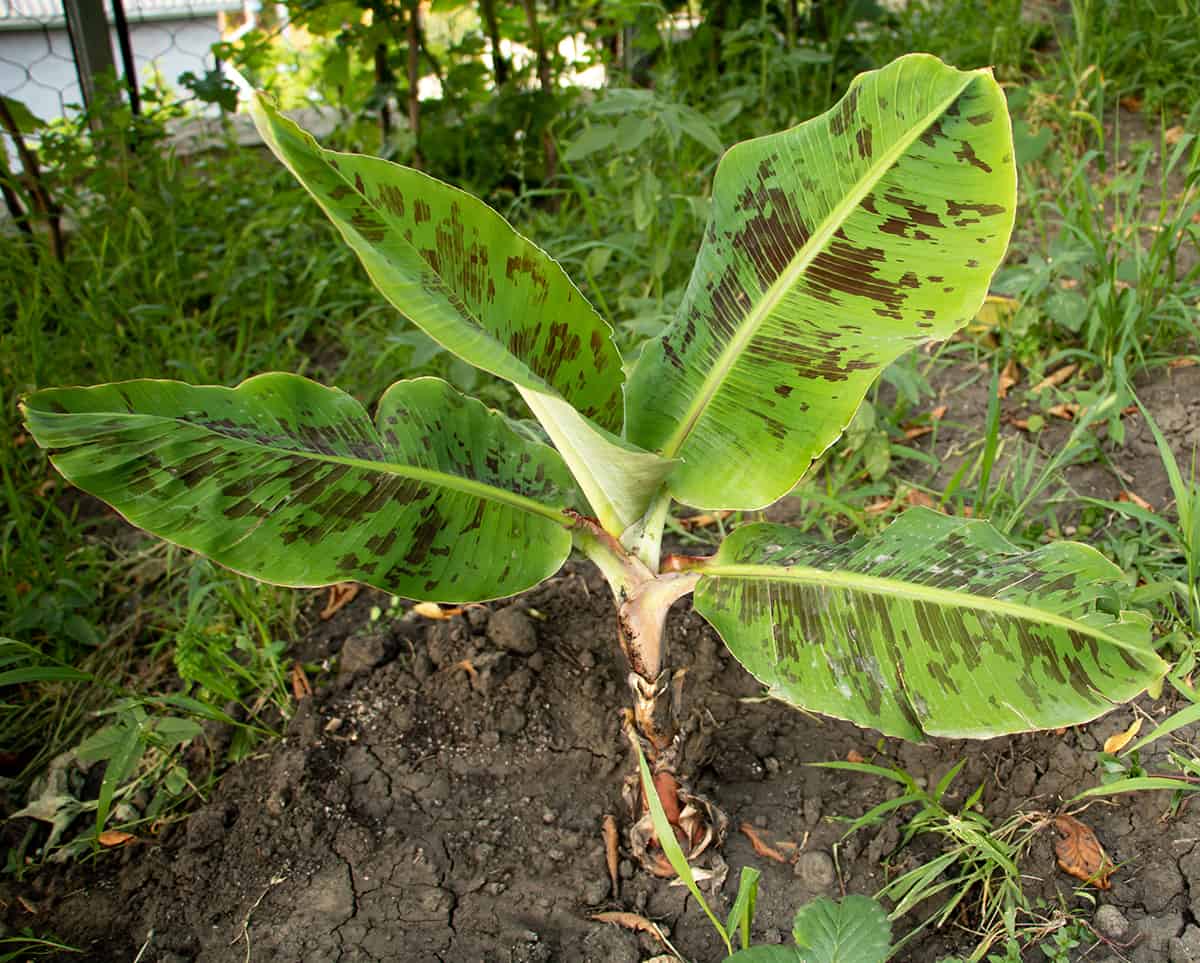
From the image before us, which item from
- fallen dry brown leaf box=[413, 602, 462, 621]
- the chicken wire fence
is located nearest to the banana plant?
fallen dry brown leaf box=[413, 602, 462, 621]

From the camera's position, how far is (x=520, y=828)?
66.8 inches

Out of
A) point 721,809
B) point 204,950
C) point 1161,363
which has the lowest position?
point 204,950

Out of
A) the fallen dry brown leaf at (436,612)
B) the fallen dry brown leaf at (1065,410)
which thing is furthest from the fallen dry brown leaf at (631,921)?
the fallen dry brown leaf at (1065,410)

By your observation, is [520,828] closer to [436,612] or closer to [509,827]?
[509,827]

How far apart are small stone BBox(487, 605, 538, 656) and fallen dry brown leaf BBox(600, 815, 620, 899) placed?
370mm

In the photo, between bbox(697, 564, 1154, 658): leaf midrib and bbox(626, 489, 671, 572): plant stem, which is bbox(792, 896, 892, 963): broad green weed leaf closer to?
bbox(697, 564, 1154, 658): leaf midrib

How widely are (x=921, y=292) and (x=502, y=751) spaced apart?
3.34 ft

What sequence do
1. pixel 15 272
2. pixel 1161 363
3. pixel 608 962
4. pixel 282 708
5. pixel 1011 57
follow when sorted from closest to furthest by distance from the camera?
pixel 608 962, pixel 282 708, pixel 1161 363, pixel 15 272, pixel 1011 57

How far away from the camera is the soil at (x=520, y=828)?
5.02 feet

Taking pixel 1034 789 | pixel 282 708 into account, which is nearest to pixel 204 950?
pixel 282 708

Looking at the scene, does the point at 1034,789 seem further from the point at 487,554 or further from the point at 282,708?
the point at 282,708

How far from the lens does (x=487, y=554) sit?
1439 millimetres

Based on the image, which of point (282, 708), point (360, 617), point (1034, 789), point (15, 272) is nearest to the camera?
point (1034, 789)

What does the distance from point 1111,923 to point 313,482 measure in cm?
123
